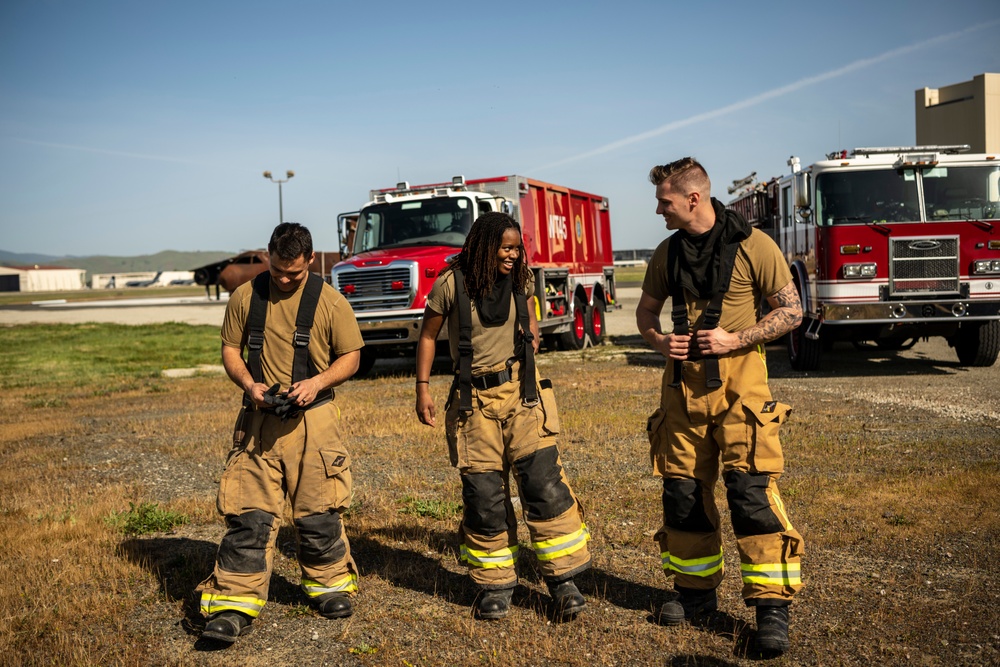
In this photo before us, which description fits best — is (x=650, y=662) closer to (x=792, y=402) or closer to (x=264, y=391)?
(x=264, y=391)

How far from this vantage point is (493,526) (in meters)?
4.56

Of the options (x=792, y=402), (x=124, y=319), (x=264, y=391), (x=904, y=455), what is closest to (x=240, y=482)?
(x=264, y=391)

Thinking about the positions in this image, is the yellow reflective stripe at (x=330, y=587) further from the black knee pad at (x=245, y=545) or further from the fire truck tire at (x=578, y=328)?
the fire truck tire at (x=578, y=328)

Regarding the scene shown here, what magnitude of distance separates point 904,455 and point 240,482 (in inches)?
222

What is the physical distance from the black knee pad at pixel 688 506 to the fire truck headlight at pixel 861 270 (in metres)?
8.71

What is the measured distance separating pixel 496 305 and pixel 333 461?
114cm

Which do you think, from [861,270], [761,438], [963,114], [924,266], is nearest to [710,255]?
[761,438]

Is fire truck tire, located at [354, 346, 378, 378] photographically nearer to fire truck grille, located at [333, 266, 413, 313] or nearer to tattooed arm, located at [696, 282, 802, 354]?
fire truck grille, located at [333, 266, 413, 313]

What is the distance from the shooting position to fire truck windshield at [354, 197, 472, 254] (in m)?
14.6

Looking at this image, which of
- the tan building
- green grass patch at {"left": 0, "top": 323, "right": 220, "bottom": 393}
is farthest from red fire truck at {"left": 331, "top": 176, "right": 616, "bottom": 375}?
the tan building

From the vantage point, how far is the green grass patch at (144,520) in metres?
6.27

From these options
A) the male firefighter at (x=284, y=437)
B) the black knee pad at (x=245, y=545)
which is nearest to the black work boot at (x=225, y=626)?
the male firefighter at (x=284, y=437)

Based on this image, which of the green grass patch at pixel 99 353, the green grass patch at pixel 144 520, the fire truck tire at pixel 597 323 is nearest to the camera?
the green grass patch at pixel 144 520

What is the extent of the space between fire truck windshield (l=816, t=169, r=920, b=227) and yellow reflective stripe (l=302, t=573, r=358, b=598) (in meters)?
9.51
